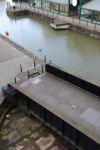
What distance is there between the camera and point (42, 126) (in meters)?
8.78

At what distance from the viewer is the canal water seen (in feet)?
49.1

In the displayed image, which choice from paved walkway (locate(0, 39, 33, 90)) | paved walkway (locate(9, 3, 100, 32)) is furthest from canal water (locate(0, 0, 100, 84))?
paved walkway (locate(0, 39, 33, 90))

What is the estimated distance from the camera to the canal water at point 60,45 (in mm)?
14966

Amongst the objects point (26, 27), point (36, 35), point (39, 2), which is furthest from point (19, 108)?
point (39, 2)

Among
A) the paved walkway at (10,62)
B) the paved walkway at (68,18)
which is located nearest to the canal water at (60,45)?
the paved walkway at (68,18)

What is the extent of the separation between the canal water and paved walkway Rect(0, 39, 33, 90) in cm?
231

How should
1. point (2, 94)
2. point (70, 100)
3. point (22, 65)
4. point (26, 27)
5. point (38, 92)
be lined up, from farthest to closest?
point (26, 27), point (22, 65), point (2, 94), point (38, 92), point (70, 100)

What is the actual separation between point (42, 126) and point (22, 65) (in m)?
4.90

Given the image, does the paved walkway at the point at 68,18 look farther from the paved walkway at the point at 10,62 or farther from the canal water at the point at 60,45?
the paved walkway at the point at 10,62

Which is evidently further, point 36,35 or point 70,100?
point 36,35

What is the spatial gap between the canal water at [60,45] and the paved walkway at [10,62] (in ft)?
7.57

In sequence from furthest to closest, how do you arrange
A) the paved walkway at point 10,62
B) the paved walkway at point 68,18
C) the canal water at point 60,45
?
the paved walkway at point 68,18, the canal water at point 60,45, the paved walkway at point 10,62

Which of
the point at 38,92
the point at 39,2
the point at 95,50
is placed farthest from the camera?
the point at 39,2

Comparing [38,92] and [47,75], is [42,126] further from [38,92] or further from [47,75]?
[47,75]
